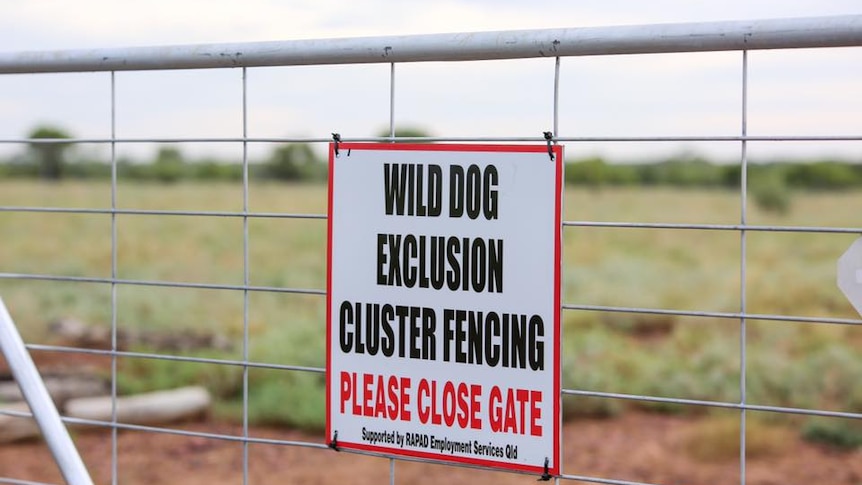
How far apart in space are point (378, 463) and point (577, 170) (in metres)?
17.5

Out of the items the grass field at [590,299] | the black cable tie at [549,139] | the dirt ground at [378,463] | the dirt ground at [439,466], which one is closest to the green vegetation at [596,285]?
the grass field at [590,299]

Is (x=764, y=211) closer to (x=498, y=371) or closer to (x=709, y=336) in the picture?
(x=709, y=336)

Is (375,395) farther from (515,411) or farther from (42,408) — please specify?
(42,408)

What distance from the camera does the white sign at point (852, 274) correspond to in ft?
5.46

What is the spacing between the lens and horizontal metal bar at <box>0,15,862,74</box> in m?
1.66

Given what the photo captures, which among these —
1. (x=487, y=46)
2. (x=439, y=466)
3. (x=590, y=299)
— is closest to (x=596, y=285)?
(x=590, y=299)

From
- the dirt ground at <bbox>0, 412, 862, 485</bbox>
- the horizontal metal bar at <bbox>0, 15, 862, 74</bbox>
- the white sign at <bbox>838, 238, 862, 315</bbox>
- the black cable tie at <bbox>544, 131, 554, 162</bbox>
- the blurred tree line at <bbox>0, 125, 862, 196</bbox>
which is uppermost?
the blurred tree line at <bbox>0, 125, 862, 196</bbox>

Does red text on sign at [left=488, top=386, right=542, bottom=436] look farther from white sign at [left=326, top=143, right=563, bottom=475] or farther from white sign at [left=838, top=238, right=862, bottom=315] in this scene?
white sign at [left=838, top=238, right=862, bottom=315]

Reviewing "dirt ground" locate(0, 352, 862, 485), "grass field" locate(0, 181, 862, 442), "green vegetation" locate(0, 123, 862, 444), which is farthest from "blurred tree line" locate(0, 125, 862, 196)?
"dirt ground" locate(0, 352, 862, 485)

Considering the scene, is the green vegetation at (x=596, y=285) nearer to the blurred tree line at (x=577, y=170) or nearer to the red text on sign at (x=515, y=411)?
the blurred tree line at (x=577, y=170)

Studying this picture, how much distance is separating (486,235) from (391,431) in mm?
429

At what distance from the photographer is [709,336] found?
1129 centimetres

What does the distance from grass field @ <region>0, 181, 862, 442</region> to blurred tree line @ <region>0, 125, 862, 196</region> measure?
A: 1.52m

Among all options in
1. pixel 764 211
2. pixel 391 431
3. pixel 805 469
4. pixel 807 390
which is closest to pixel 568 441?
pixel 805 469
